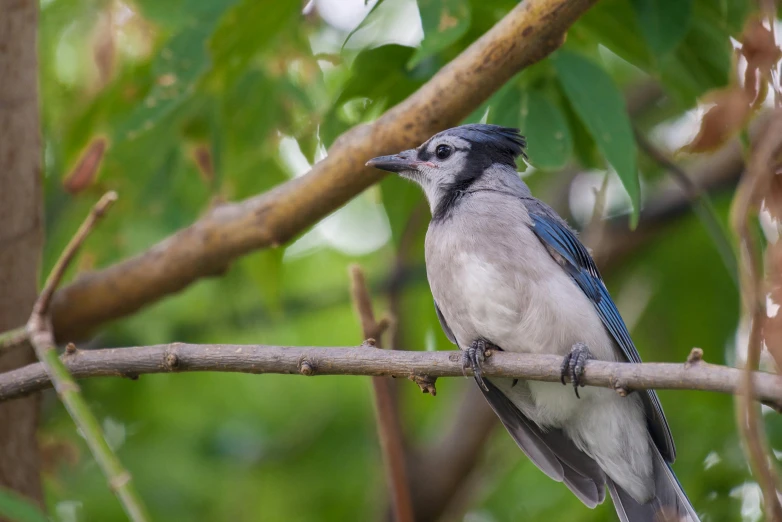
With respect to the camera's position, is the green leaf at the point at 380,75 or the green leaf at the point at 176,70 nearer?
the green leaf at the point at 176,70

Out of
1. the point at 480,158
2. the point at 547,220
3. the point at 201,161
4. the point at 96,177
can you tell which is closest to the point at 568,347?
the point at 547,220

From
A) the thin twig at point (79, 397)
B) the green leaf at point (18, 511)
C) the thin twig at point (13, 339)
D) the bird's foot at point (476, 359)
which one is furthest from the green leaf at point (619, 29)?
the green leaf at point (18, 511)

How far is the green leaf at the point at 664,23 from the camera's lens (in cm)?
327

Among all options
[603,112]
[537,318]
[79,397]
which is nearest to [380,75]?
[603,112]

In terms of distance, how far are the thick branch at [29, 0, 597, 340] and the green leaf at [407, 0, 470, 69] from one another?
15 centimetres

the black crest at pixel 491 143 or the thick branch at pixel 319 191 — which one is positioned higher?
the black crest at pixel 491 143

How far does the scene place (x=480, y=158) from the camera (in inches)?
162

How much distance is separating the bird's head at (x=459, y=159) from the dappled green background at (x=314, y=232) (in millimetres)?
154

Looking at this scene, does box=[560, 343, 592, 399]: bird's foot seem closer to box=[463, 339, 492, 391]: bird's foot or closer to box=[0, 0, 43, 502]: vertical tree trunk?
box=[463, 339, 492, 391]: bird's foot

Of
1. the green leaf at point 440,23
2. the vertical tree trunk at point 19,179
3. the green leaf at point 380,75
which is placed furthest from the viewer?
the vertical tree trunk at point 19,179

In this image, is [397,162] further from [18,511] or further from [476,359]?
[18,511]

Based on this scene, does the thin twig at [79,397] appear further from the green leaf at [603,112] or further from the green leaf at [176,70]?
the green leaf at [603,112]

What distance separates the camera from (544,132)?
3465 millimetres

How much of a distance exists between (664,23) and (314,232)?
12.2 feet
